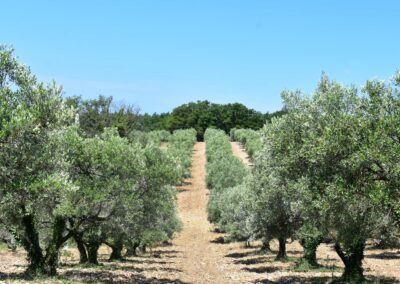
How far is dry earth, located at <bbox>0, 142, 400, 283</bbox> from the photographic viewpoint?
33.9 meters

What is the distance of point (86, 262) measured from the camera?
136 ft

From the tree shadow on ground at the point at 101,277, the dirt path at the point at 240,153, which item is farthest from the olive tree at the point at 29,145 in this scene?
the dirt path at the point at 240,153

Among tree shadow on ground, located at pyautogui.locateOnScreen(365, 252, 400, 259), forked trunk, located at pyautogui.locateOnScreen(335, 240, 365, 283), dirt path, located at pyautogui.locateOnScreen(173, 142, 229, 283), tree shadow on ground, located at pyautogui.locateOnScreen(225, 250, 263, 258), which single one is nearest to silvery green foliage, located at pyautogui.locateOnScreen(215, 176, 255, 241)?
tree shadow on ground, located at pyautogui.locateOnScreen(225, 250, 263, 258)

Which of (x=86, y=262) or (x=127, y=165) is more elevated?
(x=127, y=165)

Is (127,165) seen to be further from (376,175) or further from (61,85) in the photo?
(376,175)

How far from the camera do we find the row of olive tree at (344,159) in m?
22.0

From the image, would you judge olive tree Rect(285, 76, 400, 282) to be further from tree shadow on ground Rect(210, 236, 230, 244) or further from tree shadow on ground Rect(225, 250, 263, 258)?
tree shadow on ground Rect(210, 236, 230, 244)

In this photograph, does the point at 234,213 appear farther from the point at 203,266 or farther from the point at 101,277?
the point at 101,277

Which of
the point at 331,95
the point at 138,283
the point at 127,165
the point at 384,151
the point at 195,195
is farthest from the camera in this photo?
the point at 195,195

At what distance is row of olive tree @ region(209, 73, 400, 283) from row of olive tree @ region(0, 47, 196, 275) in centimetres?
800

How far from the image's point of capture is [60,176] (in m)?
24.4

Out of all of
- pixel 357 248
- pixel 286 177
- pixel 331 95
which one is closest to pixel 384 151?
pixel 331 95

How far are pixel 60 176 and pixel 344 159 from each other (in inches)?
538

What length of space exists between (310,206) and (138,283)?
12.1 m
